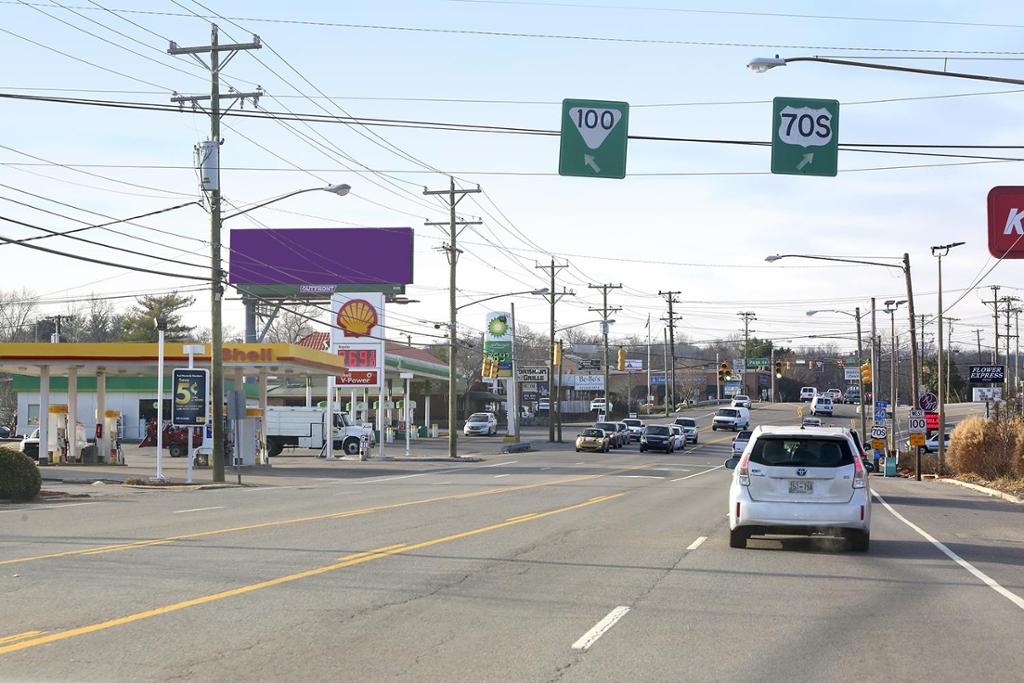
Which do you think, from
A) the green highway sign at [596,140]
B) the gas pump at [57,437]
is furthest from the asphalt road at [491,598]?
the gas pump at [57,437]

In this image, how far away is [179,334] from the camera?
108625mm

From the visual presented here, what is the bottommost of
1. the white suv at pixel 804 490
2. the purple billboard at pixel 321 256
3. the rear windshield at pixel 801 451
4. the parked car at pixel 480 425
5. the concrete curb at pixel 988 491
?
the concrete curb at pixel 988 491

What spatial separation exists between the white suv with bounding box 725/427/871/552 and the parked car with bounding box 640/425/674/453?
54.3 metres

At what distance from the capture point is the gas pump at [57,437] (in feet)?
152

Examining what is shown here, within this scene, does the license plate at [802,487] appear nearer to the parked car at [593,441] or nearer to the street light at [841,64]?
the street light at [841,64]

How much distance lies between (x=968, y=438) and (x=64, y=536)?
3438 cm

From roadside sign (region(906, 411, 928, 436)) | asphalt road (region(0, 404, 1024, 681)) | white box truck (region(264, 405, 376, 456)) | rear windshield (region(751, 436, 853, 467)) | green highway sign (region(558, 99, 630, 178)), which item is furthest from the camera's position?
white box truck (region(264, 405, 376, 456))

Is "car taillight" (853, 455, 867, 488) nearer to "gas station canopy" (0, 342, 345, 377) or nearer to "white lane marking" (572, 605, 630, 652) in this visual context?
"white lane marking" (572, 605, 630, 652)

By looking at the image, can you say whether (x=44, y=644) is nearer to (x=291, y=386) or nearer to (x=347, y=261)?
(x=347, y=261)

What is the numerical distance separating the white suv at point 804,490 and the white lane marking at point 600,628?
512cm

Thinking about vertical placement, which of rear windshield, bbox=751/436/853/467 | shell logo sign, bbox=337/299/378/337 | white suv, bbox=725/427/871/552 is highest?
shell logo sign, bbox=337/299/378/337

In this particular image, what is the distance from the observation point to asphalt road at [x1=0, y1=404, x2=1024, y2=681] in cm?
838

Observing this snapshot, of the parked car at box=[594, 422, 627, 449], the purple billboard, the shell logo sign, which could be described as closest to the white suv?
the shell logo sign

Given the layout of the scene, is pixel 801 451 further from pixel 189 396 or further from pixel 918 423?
pixel 918 423
